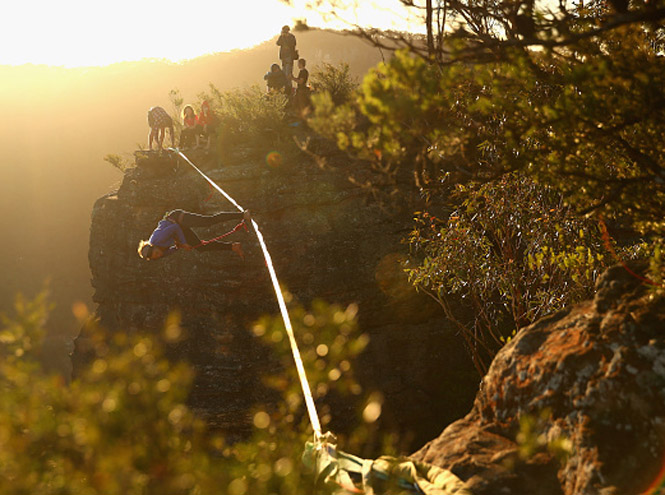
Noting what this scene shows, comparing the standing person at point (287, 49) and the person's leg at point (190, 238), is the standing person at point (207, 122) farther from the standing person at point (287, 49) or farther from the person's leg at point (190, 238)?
the person's leg at point (190, 238)

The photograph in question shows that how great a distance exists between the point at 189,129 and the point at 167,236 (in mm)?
9114

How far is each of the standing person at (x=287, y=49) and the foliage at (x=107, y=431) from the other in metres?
17.7

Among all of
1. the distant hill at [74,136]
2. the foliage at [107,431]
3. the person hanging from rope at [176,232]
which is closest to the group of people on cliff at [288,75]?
the person hanging from rope at [176,232]

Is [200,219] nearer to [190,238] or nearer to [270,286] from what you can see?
[190,238]

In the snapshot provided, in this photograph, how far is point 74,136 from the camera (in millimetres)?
52156

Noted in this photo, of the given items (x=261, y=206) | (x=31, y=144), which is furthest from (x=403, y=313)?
(x=31, y=144)

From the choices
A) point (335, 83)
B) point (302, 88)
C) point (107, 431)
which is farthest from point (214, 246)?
point (107, 431)

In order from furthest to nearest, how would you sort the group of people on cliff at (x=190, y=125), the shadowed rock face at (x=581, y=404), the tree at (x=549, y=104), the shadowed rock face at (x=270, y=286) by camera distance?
the group of people on cliff at (x=190, y=125), the shadowed rock face at (x=270, y=286), the tree at (x=549, y=104), the shadowed rock face at (x=581, y=404)

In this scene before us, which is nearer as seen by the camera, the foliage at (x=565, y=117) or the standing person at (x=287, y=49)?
the foliage at (x=565, y=117)

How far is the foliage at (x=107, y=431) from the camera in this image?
5.41ft

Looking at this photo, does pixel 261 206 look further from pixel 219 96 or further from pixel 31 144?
pixel 31 144

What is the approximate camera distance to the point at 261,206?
609 inches

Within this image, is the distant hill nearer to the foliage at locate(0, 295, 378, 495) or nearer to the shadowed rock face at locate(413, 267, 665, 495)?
the shadowed rock face at locate(413, 267, 665, 495)

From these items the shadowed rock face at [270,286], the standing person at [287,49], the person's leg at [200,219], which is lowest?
the shadowed rock face at [270,286]
